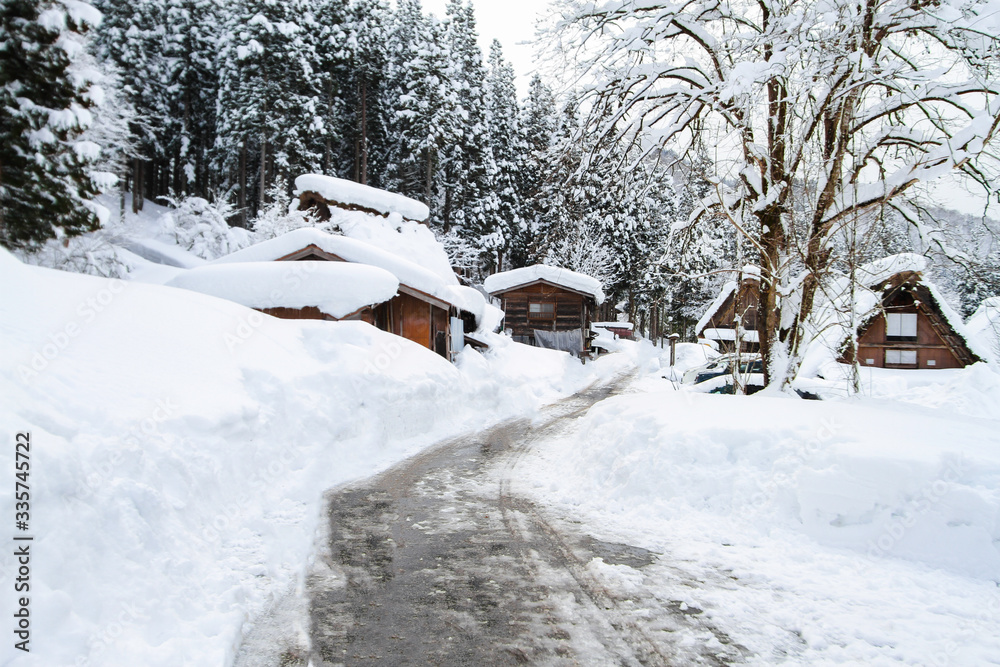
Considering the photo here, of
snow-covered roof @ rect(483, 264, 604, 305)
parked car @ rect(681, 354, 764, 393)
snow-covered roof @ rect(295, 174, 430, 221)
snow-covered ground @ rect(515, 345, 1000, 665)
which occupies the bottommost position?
snow-covered ground @ rect(515, 345, 1000, 665)

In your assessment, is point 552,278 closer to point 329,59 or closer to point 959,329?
point 959,329

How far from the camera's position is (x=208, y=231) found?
30844 mm

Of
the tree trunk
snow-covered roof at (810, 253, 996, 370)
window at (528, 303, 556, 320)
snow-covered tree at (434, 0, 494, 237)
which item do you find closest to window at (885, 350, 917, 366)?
snow-covered roof at (810, 253, 996, 370)

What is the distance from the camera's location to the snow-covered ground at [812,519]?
385cm

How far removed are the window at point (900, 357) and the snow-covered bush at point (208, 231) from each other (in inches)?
1268

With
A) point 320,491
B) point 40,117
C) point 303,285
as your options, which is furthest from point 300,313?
point 320,491

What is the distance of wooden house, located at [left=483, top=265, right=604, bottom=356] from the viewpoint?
31359 mm

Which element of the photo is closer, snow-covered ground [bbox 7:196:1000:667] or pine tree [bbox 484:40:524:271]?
snow-covered ground [bbox 7:196:1000:667]

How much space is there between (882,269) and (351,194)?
21.2m

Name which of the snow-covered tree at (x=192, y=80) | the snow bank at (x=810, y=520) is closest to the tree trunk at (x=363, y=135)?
the snow-covered tree at (x=192, y=80)

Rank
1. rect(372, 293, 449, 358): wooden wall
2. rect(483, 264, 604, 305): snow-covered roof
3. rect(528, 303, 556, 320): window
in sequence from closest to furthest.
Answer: rect(372, 293, 449, 358): wooden wall < rect(483, 264, 604, 305): snow-covered roof < rect(528, 303, 556, 320): window

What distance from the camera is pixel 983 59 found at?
7324 millimetres

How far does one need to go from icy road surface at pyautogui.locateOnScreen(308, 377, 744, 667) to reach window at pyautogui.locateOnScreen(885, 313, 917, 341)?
2601cm

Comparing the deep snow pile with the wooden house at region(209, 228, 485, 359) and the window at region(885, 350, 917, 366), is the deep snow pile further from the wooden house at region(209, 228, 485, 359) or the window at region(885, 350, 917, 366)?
the window at region(885, 350, 917, 366)
